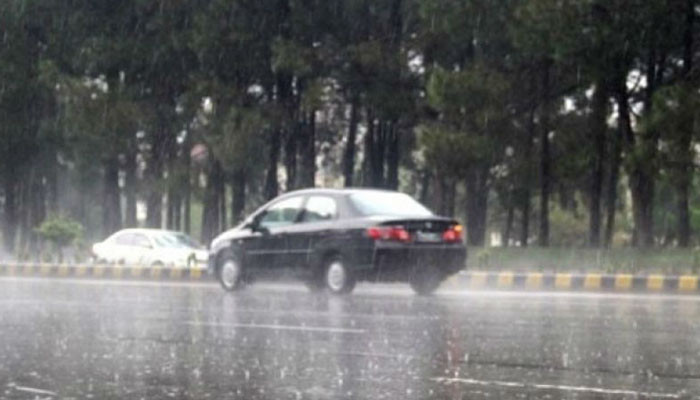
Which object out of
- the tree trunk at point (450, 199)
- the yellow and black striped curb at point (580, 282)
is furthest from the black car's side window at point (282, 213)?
the tree trunk at point (450, 199)

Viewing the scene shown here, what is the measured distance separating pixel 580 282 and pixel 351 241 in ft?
17.3

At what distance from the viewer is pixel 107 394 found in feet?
30.4

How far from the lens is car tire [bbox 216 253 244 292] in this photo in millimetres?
24938

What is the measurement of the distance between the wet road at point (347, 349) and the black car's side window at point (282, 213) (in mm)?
3533

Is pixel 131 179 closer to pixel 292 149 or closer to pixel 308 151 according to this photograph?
pixel 292 149

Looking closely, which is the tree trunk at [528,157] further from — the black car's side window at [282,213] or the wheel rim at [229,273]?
the black car's side window at [282,213]

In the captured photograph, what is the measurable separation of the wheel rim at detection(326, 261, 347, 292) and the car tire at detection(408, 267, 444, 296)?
963 mm

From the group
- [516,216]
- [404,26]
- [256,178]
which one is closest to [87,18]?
[404,26]

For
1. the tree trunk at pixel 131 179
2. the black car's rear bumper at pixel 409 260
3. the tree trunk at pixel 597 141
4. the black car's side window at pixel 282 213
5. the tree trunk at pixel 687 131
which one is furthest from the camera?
the tree trunk at pixel 131 179

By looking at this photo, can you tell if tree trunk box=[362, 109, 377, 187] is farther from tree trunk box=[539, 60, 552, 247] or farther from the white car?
the white car

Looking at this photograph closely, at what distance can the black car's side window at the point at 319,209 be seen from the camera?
23.2 metres

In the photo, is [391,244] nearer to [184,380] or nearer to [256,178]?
[184,380]

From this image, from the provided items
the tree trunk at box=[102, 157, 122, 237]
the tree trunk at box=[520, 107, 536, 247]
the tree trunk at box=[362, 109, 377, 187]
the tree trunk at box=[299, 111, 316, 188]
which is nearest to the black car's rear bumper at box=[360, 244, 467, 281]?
the tree trunk at box=[520, 107, 536, 247]

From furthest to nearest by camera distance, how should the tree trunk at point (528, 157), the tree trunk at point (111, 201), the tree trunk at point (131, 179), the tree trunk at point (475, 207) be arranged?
1. the tree trunk at point (111, 201)
2. the tree trunk at point (131, 179)
3. the tree trunk at point (475, 207)
4. the tree trunk at point (528, 157)
